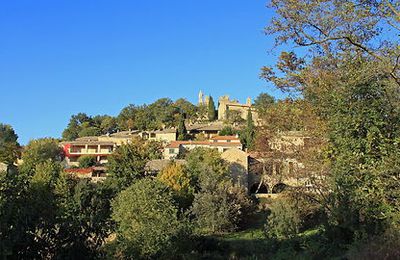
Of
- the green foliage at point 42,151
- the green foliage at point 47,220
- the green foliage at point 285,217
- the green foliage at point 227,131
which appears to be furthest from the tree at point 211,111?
the green foliage at point 47,220

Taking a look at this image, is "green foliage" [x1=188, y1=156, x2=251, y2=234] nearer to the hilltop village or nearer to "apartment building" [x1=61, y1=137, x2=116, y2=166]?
the hilltop village

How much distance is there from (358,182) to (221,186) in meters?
22.7

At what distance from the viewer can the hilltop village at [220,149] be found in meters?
26.5

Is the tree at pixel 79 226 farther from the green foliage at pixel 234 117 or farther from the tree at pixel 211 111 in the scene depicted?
the tree at pixel 211 111

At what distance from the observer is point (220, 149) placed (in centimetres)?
6419

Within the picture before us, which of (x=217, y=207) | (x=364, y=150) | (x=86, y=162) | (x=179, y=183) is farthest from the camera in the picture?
(x=86, y=162)

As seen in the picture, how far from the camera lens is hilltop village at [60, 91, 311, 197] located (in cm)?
2655

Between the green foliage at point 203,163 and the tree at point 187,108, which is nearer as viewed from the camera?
the green foliage at point 203,163

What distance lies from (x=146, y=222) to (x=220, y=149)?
4667cm

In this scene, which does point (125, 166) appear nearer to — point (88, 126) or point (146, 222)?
point (146, 222)

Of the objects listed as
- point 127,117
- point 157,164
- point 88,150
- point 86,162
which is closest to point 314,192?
point 157,164

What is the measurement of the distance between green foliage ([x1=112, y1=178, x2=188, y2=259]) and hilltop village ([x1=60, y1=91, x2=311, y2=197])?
797cm

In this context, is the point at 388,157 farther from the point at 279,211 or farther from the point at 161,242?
the point at 279,211

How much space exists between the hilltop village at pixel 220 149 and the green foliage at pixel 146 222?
7.97 meters
